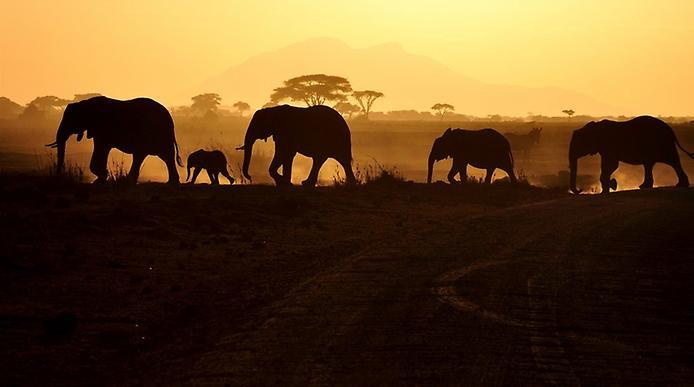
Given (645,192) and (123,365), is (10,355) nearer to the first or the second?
(123,365)

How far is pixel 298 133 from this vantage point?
89.0 feet

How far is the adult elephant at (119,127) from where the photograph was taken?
24125 millimetres

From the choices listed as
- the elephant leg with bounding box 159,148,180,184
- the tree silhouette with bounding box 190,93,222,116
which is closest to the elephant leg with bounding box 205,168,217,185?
the elephant leg with bounding box 159,148,180,184

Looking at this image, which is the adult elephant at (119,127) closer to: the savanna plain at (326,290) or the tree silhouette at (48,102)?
the savanna plain at (326,290)

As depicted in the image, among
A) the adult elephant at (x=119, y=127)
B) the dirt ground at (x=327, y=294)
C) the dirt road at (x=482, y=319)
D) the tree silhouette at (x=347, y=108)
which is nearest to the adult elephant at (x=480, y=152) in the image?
the adult elephant at (x=119, y=127)

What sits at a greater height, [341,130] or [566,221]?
[341,130]

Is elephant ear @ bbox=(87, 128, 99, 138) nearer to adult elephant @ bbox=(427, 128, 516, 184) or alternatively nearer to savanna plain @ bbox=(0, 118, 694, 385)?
savanna plain @ bbox=(0, 118, 694, 385)

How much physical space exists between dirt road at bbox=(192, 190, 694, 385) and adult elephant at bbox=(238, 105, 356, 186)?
1166cm

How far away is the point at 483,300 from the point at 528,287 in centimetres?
97

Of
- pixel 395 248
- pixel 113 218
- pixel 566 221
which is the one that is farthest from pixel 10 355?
pixel 566 221

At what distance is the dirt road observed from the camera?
7.45m

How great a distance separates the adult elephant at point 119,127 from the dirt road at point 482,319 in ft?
34.0

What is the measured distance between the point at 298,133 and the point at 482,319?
59.6 feet

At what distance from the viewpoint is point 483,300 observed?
1030 centimetres
